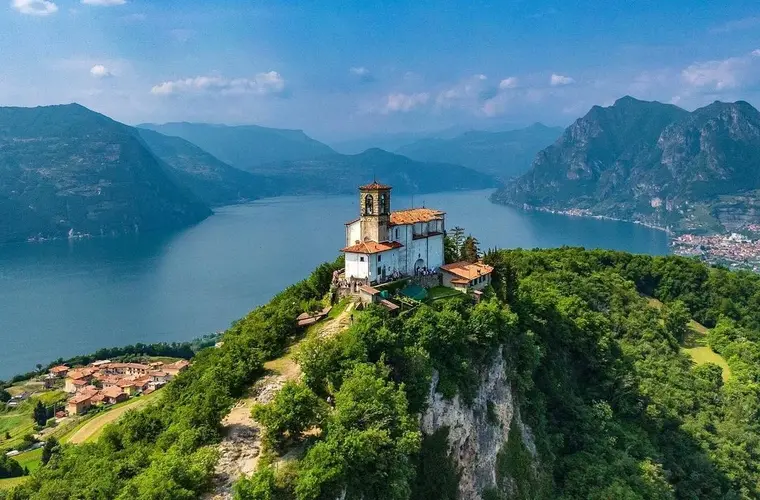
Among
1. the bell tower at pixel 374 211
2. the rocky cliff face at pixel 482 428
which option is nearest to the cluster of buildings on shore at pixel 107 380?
the bell tower at pixel 374 211

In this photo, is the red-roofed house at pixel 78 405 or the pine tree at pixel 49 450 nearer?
the pine tree at pixel 49 450

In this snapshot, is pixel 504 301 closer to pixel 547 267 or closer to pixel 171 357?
pixel 547 267

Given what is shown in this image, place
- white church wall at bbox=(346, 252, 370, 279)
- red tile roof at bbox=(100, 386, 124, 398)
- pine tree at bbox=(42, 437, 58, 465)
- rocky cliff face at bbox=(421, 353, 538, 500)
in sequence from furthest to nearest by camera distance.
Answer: red tile roof at bbox=(100, 386, 124, 398) < pine tree at bbox=(42, 437, 58, 465) < white church wall at bbox=(346, 252, 370, 279) < rocky cliff face at bbox=(421, 353, 538, 500)

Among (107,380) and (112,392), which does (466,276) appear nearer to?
(112,392)

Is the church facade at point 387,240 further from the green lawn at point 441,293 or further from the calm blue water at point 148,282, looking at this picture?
the calm blue water at point 148,282

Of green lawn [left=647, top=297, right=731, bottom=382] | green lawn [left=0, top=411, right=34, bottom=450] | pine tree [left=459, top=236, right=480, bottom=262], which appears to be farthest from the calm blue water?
green lawn [left=647, top=297, right=731, bottom=382]

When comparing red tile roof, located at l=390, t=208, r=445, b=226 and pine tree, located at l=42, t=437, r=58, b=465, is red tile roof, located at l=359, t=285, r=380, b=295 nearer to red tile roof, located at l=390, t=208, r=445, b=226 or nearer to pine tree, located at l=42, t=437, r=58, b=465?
red tile roof, located at l=390, t=208, r=445, b=226
